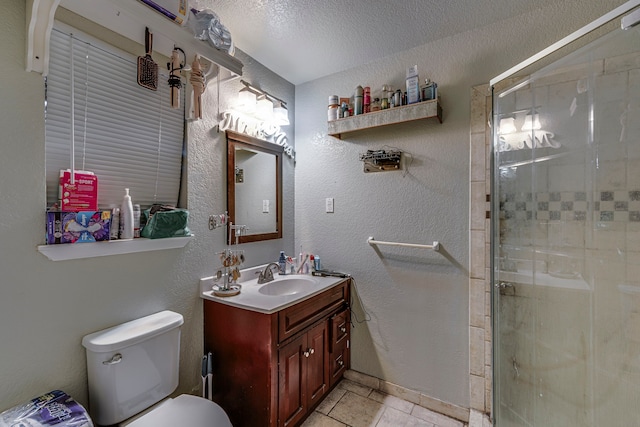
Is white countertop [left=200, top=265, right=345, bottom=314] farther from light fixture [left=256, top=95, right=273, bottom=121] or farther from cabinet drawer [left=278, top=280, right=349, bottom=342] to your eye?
light fixture [left=256, top=95, right=273, bottom=121]

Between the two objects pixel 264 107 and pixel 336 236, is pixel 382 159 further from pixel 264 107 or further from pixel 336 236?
pixel 264 107

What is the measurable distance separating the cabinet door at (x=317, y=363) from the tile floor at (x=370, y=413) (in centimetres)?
10

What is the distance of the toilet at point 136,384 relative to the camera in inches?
43.8

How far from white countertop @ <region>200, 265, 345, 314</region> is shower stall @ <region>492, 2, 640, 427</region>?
1061 mm

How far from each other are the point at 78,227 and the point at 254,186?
109 centimetres

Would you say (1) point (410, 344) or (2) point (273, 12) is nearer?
(2) point (273, 12)

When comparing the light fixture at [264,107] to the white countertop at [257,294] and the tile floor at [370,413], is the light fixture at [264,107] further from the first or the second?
the tile floor at [370,413]

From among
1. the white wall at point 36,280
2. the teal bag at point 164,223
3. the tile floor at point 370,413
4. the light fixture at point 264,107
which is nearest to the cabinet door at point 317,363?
the tile floor at point 370,413

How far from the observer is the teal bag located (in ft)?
4.46

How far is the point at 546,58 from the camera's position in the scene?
1.26 meters

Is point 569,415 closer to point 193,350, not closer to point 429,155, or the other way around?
point 429,155

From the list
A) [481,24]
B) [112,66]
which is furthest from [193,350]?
[481,24]

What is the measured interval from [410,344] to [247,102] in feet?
6.76

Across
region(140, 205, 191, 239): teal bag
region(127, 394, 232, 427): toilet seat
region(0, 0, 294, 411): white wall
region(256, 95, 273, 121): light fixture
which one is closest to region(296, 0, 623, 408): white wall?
region(256, 95, 273, 121): light fixture
